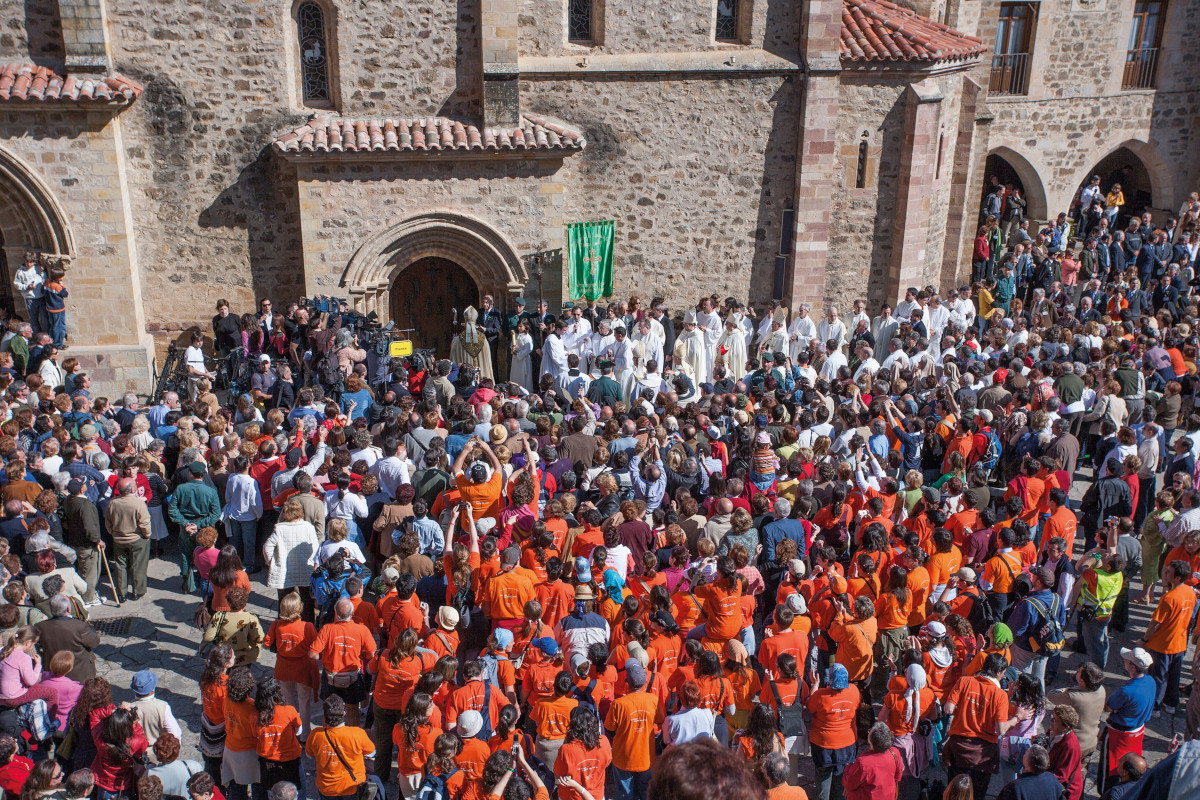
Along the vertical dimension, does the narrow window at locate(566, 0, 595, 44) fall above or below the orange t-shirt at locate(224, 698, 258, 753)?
above

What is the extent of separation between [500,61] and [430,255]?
3255 mm

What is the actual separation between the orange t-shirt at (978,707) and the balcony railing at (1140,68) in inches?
862

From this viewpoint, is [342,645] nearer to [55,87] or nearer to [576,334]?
[576,334]

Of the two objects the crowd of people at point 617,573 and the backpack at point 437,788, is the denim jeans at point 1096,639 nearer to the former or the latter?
the crowd of people at point 617,573

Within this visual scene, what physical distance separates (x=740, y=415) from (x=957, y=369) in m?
3.61

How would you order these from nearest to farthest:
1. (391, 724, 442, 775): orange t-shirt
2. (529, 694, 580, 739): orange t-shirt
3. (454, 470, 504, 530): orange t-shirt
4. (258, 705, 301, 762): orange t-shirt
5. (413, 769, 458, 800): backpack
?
(413, 769, 458, 800): backpack → (391, 724, 442, 775): orange t-shirt → (258, 705, 301, 762): orange t-shirt → (529, 694, 580, 739): orange t-shirt → (454, 470, 504, 530): orange t-shirt

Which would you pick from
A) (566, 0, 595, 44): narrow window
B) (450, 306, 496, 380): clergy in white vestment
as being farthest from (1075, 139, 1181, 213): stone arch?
(450, 306, 496, 380): clergy in white vestment

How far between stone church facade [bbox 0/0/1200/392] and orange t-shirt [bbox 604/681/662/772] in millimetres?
10975

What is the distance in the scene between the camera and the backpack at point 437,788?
22.9 feet

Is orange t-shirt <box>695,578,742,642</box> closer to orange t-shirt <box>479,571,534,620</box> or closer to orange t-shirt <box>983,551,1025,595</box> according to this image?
orange t-shirt <box>479,571,534,620</box>

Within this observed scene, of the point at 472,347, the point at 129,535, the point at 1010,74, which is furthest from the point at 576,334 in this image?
the point at 1010,74

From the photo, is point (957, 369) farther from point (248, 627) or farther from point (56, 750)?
point (56, 750)

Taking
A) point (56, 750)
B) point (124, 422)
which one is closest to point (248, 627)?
point (56, 750)

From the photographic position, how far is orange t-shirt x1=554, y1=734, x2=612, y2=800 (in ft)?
23.4
